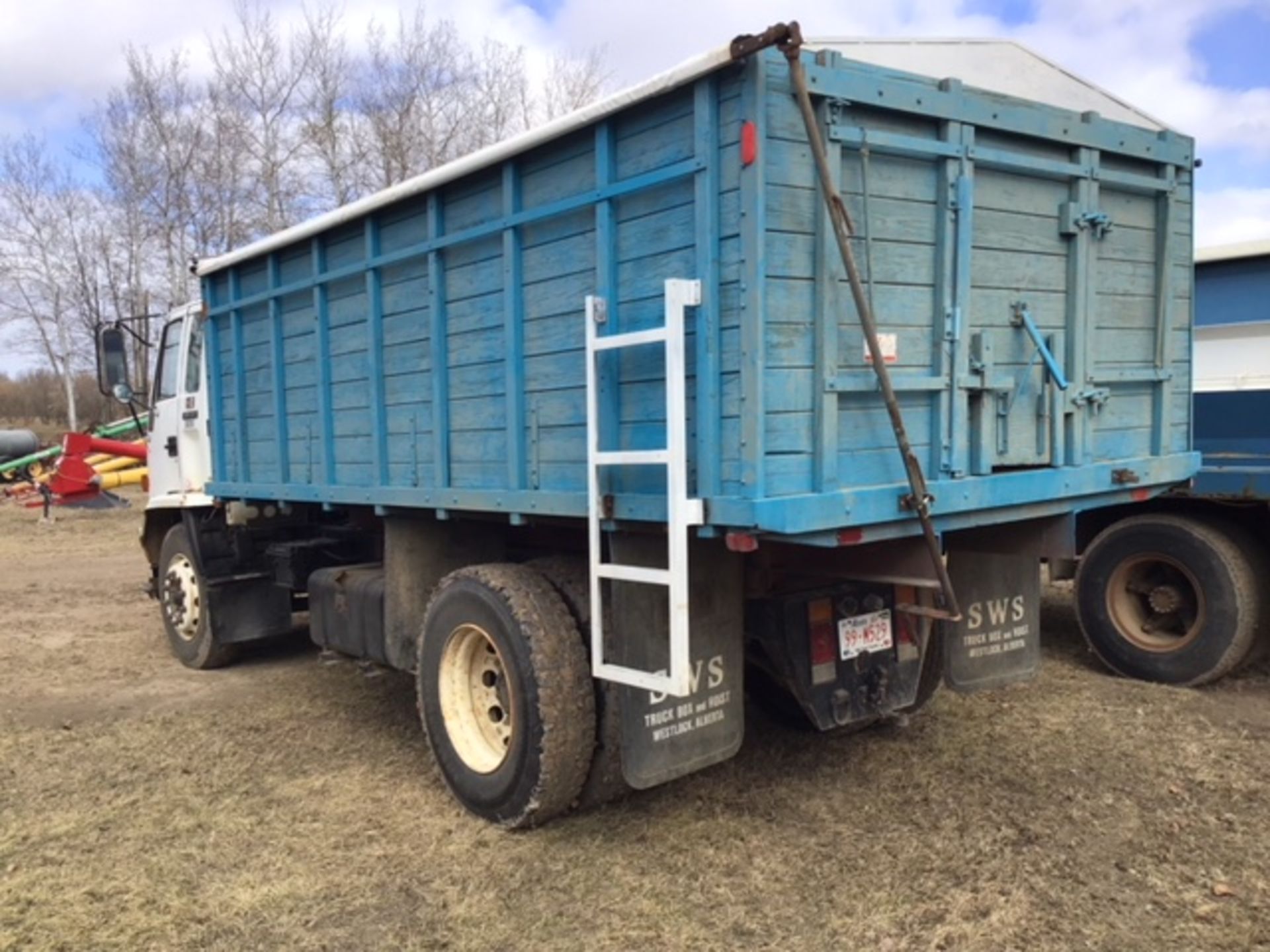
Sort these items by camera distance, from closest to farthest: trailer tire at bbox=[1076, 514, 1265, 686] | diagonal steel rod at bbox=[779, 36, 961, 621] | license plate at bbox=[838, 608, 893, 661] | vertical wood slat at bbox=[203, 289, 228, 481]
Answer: diagonal steel rod at bbox=[779, 36, 961, 621] < license plate at bbox=[838, 608, 893, 661] < trailer tire at bbox=[1076, 514, 1265, 686] < vertical wood slat at bbox=[203, 289, 228, 481]

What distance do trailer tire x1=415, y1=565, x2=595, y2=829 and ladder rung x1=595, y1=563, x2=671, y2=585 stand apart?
0.44 m

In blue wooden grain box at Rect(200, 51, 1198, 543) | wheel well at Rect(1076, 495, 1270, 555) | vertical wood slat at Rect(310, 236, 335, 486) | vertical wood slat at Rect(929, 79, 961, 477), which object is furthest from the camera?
wheel well at Rect(1076, 495, 1270, 555)

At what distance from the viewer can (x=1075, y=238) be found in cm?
399

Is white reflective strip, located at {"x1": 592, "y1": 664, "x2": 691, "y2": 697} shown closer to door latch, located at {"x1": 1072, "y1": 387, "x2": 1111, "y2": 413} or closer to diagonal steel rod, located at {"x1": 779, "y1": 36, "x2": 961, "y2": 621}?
diagonal steel rod, located at {"x1": 779, "y1": 36, "x2": 961, "y2": 621}

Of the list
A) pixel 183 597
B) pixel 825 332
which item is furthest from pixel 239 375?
pixel 825 332

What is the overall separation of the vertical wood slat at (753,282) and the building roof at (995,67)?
0.33 meters

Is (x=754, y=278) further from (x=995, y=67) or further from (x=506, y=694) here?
(x=506, y=694)

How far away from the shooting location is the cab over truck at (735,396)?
321cm

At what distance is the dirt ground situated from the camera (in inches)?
130

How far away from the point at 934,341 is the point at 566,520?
1.50 meters

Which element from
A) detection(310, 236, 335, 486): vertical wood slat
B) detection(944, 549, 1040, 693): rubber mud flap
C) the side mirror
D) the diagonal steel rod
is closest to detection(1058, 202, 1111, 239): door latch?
the diagonal steel rod

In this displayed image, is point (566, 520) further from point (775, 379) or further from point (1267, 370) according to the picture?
point (1267, 370)

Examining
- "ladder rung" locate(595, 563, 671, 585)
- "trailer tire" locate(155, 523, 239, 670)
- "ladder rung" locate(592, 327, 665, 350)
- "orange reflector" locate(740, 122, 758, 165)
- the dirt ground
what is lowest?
the dirt ground

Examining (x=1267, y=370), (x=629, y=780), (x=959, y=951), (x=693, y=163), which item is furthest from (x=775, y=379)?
(x=1267, y=370)
